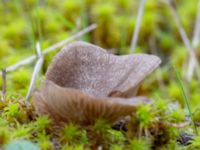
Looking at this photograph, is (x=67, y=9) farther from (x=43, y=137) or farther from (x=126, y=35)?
(x=43, y=137)

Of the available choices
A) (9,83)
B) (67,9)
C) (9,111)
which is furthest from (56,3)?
(9,111)

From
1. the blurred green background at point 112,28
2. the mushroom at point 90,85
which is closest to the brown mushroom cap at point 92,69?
the mushroom at point 90,85

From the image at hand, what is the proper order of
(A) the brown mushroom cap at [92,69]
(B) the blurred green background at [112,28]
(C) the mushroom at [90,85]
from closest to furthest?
1. (C) the mushroom at [90,85]
2. (A) the brown mushroom cap at [92,69]
3. (B) the blurred green background at [112,28]

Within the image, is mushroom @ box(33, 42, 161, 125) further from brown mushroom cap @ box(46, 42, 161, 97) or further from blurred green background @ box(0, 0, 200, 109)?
blurred green background @ box(0, 0, 200, 109)

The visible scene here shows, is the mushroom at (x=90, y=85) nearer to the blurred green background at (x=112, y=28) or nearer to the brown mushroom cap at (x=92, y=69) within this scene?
the brown mushroom cap at (x=92, y=69)

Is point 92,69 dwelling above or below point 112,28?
below

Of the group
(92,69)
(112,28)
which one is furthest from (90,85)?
(112,28)

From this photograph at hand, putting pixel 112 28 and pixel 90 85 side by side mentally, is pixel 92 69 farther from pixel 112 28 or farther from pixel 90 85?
pixel 112 28
